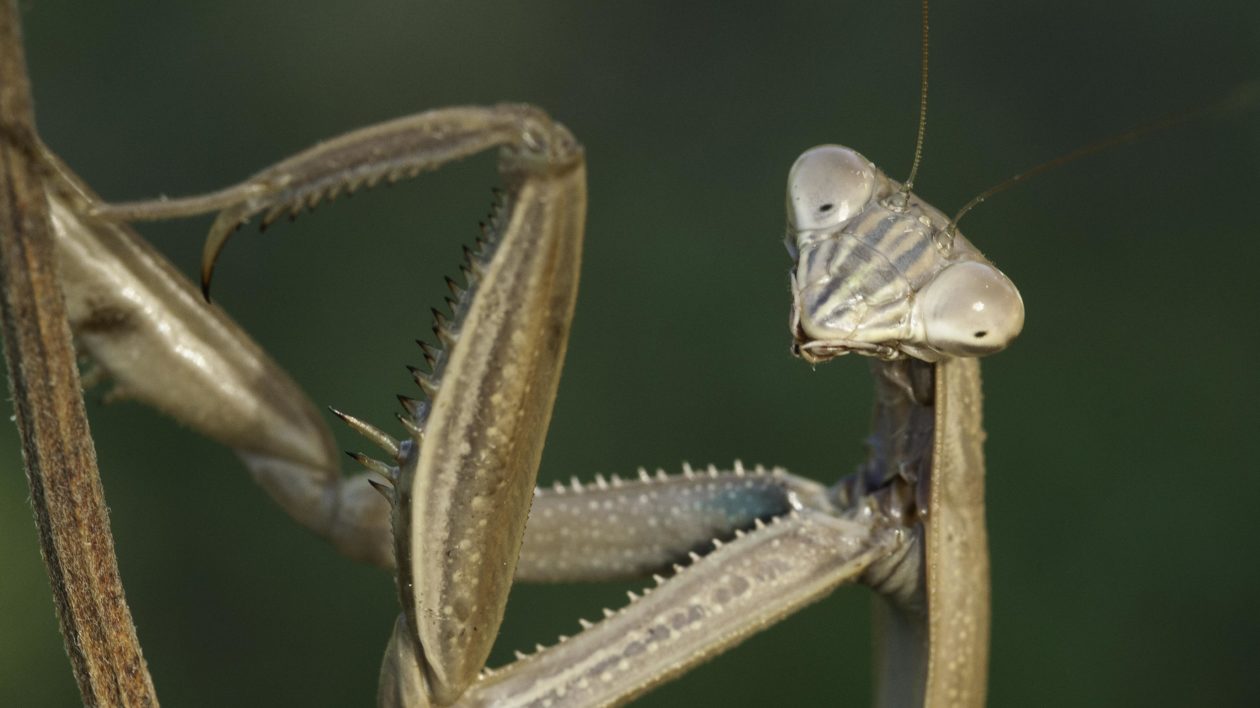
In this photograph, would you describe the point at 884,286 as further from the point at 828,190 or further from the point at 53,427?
the point at 53,427

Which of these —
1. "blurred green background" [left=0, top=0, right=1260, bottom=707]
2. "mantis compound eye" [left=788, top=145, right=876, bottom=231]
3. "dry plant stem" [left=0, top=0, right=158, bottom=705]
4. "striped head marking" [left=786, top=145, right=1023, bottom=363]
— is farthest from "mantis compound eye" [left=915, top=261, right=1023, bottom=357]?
"blurred green background" [left=0, top=0, right=1260, bottom=707]

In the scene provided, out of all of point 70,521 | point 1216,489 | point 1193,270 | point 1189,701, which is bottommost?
point 70,521

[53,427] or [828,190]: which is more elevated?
[828,190]

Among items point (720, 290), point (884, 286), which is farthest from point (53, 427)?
point (720, 290)

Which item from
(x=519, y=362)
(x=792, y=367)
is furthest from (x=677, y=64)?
(x=519, y=362)

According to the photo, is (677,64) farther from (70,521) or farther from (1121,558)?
(70,521)

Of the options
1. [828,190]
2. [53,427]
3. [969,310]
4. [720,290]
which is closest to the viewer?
[53,427]
